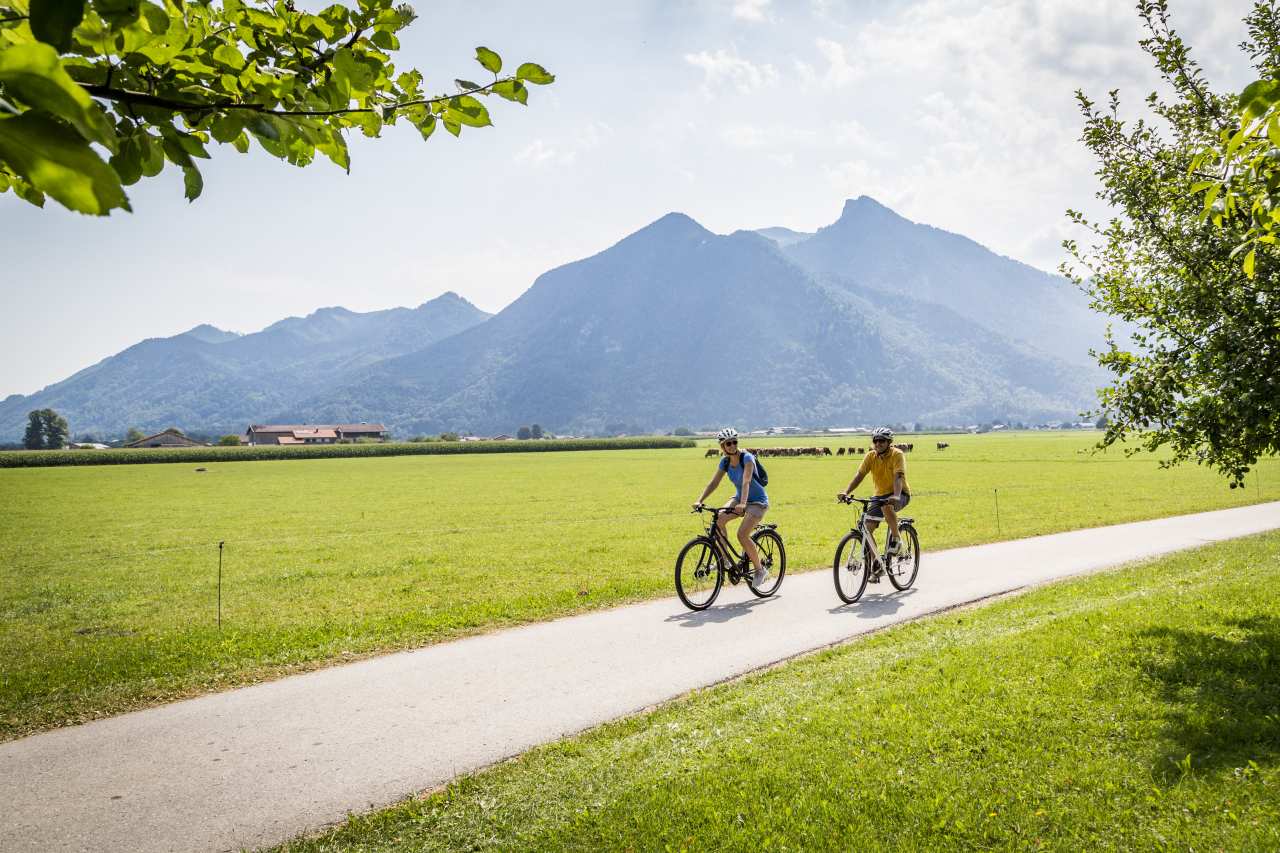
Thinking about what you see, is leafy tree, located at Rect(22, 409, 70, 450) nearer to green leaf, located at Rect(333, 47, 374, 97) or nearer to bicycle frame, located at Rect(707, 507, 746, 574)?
bicycle frame, located at Rect(707, 507, 746, 574)

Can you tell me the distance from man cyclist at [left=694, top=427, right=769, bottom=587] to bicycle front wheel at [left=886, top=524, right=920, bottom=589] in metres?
2.33

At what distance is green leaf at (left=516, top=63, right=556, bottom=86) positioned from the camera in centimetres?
257

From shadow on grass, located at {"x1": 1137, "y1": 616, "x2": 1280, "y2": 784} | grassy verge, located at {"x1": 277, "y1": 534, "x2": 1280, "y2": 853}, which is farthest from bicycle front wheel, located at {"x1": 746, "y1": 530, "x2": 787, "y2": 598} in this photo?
shadow on grass, located at {"x1": 1137, "y1": 616, "x2": 1280, "y2": 784}

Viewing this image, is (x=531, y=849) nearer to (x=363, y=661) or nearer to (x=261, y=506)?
(x=363, y=661)

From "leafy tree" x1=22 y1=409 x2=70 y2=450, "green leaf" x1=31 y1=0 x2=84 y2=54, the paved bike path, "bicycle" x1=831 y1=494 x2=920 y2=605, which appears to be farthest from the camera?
"leafy tree" x1=22 y1=409 x2=70 y2=450

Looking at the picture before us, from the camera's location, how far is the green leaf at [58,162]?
35.4 inches

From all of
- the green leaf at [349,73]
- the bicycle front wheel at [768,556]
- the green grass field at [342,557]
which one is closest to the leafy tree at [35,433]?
the green grass field at [342,557]

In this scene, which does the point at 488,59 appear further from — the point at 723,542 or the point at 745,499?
the point at 723,542

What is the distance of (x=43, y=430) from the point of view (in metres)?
143

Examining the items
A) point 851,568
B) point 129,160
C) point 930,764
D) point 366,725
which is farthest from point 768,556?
point 129,160

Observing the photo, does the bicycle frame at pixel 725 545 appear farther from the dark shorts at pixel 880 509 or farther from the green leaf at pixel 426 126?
the green leaf at pixel 426 126

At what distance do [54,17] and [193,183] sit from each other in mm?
1382

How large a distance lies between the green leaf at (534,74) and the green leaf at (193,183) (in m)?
1.10

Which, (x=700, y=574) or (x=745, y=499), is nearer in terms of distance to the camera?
(x=700, y=574)
